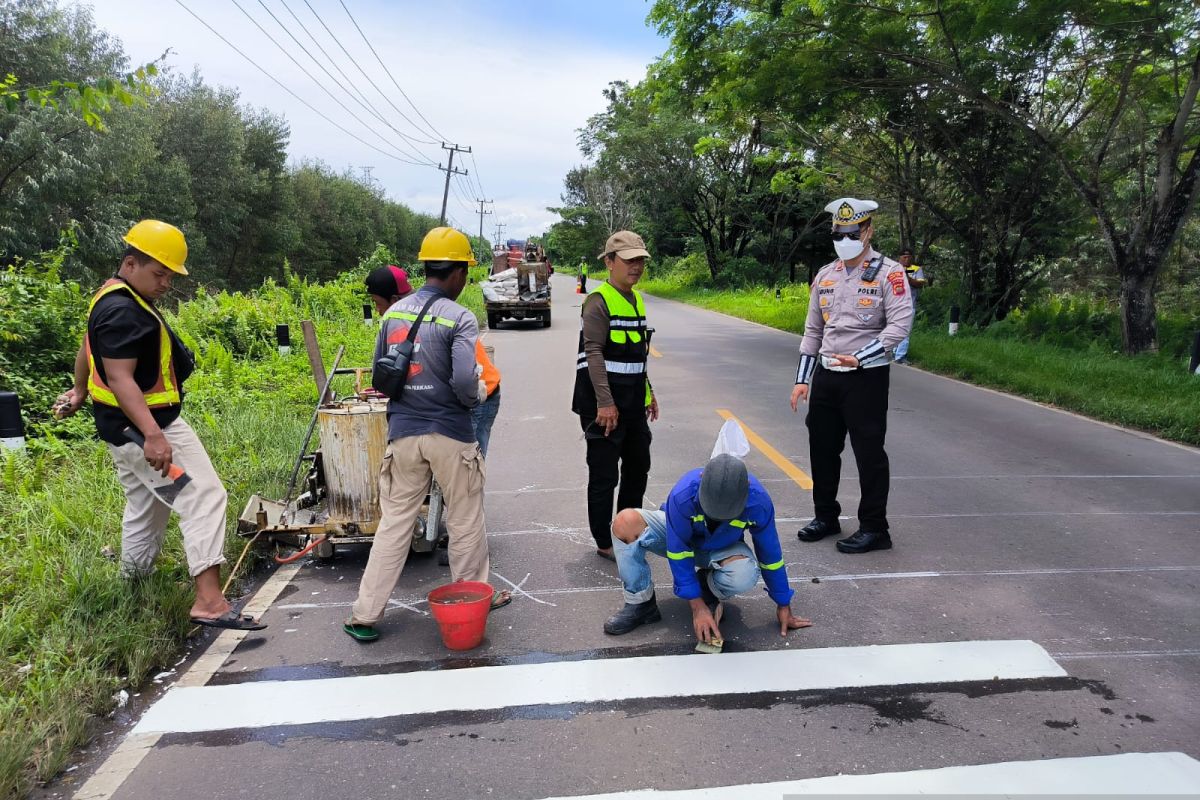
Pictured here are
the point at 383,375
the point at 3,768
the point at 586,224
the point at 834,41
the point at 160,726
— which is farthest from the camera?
the point at 586,224

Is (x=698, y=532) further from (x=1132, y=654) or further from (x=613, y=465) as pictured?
(x=1132, y=654)

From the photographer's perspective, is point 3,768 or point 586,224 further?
point 586,224

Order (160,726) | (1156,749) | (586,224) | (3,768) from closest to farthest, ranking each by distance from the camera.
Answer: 1. (3,768)
2. (1156,749)
3. (160,726)
4. (586,224)

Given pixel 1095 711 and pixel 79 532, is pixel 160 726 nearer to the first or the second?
pixel 79 532

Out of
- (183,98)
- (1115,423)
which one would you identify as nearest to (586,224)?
(183,98)

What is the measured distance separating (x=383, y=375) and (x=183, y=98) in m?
34.0

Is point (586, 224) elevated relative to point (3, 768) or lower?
elevated

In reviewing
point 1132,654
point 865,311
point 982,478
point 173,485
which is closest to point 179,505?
point 173,485

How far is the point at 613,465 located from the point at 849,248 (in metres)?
1.90

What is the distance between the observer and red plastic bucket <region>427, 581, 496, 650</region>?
3.49 m

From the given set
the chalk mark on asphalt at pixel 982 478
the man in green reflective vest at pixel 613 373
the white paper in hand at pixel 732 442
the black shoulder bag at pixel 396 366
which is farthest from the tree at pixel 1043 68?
the black shoulder bag at pixel 396 366

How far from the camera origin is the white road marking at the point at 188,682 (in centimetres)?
265

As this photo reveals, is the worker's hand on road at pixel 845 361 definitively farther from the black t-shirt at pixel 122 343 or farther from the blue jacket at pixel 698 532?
the black t-shirt at pixel 122 343

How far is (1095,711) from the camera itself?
302cm
